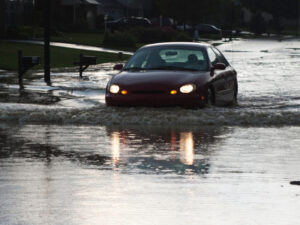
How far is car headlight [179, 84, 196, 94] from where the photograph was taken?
17.2m

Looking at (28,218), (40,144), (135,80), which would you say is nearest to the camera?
(28,218)

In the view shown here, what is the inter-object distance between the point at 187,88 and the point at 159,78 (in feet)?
1.77

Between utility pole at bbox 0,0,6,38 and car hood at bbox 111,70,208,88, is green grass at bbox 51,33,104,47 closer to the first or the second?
utility pole at bbox 0,0,6,38

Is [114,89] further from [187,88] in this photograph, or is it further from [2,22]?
[2,22]

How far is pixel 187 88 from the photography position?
1730 cm

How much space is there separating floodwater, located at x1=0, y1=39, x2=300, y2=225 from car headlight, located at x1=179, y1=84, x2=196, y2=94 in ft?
1.25

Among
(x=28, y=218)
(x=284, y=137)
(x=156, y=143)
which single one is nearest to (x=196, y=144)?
(x=156, y=143)

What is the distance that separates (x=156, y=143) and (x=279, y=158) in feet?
7.40

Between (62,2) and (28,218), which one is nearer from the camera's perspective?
(28,218)

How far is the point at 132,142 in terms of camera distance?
1359 centimetres

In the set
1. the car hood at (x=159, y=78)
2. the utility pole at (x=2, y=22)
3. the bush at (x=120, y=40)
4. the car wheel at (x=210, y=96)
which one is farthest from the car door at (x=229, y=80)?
the utility pole at (x=2, y=22)

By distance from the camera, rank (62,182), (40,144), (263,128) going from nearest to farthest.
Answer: (62,182)
(40,144)
(263,128)

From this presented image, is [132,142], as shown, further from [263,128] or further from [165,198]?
[165,198]

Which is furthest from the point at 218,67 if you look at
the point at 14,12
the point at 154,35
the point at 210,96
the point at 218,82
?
the point at 14,12
